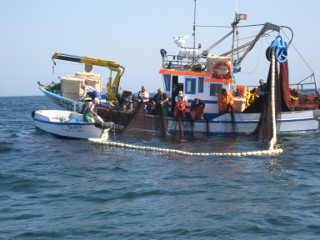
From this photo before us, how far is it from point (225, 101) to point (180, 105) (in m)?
1.74

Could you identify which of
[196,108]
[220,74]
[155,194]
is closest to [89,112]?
[196,108]

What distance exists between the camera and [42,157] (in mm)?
13031

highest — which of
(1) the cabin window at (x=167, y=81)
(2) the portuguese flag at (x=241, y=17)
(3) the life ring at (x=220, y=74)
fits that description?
(2) the portuguese flag at (x=241, y=17)

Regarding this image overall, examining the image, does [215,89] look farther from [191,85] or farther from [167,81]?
[167,81]

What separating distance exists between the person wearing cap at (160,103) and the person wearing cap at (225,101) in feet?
6.90

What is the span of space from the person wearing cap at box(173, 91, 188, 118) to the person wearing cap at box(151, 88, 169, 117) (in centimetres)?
46

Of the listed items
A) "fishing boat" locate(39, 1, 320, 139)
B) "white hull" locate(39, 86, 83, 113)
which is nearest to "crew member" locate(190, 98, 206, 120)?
"fishing boat" locate(39, 1, 320, 139)

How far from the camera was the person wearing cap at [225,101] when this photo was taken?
16703 millimetres

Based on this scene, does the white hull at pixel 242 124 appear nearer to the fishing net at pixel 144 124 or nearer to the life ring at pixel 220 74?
the fishing net at pixel 144 124

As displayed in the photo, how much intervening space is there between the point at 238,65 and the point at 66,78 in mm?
8282

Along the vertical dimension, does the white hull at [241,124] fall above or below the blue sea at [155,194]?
above

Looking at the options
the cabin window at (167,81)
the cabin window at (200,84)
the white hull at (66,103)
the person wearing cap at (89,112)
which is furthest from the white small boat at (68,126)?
the cabin window at (200,84)

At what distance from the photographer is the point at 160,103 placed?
16922 millimetres

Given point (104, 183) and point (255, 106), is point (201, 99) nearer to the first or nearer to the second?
point (255, 106)
